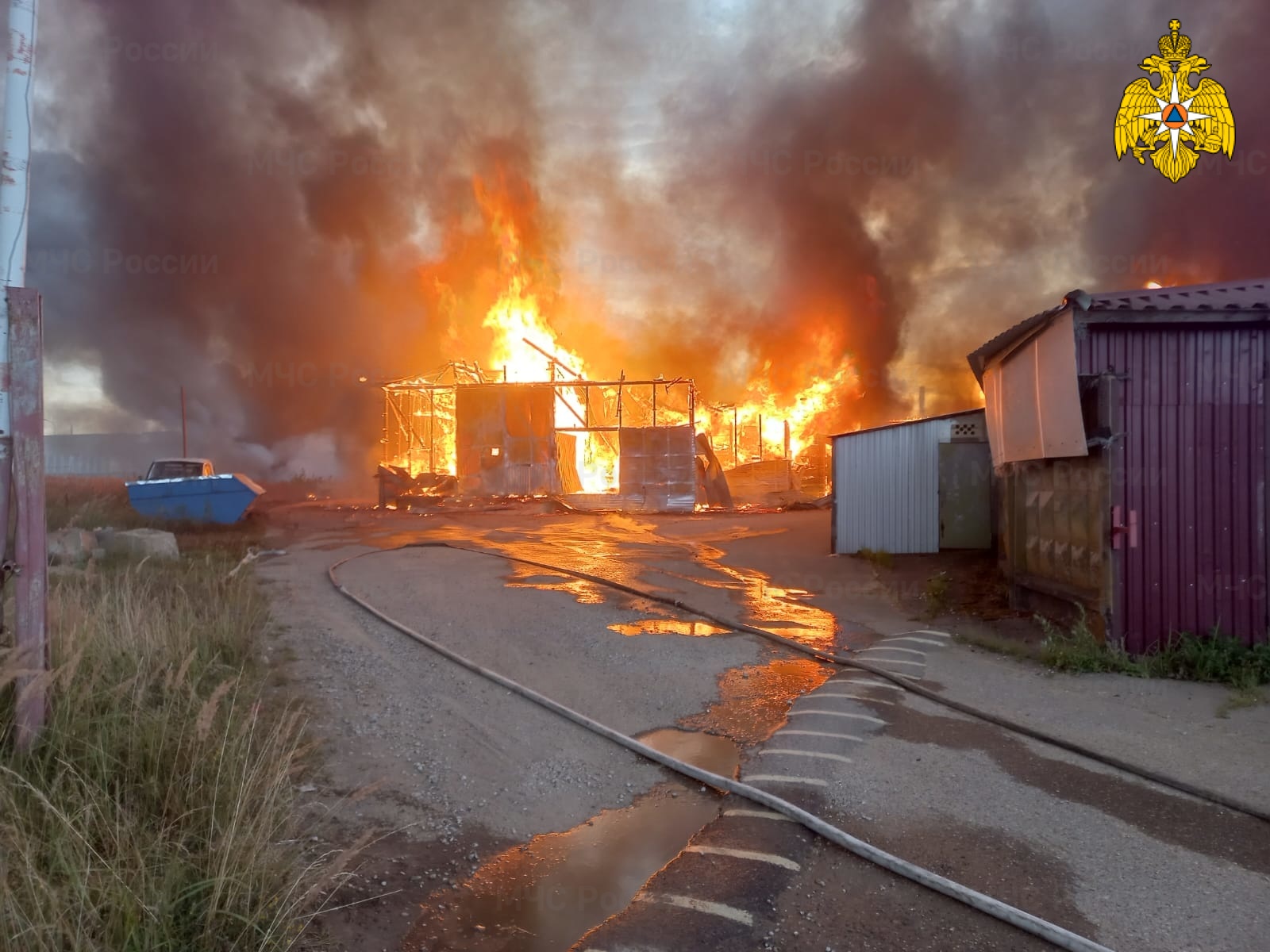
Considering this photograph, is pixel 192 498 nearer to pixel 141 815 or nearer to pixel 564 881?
pixel 141 815

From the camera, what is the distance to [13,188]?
3637 millimetres

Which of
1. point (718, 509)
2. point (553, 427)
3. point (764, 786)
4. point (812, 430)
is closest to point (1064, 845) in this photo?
point (764, 786)

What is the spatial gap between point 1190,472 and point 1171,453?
240mm

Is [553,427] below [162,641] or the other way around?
the other way around

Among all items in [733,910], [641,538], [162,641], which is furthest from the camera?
[641,538]

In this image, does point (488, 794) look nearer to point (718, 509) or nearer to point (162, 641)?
point (162, 641)

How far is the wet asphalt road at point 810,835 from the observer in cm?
323

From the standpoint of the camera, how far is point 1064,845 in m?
3.85

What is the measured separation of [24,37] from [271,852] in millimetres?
3719

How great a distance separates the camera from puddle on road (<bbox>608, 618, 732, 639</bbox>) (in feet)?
26.8

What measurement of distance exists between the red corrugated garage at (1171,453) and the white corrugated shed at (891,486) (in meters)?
5.73

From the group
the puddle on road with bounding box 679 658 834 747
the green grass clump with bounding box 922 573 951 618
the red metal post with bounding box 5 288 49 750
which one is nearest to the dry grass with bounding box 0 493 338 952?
the red metal post with bounding box 5 288 49 750

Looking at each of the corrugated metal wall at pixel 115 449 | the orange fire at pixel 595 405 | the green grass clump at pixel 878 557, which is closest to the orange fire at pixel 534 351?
the orange fire at pixel 595 405

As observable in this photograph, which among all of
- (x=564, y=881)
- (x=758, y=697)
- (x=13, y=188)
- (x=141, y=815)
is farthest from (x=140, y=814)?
(x=758, y=697)
